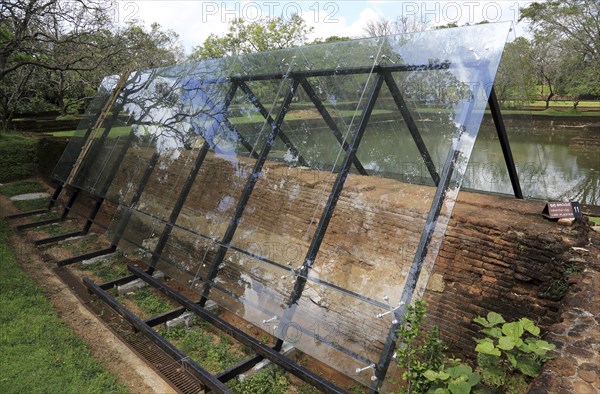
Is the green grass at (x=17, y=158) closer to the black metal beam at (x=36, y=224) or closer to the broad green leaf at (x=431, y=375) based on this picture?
the black metal beam at (x=36, y=224)

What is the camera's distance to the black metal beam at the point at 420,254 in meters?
2.41

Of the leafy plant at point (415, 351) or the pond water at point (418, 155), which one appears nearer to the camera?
the leafy plant at point (415, 351)

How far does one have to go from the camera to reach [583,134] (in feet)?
52.6

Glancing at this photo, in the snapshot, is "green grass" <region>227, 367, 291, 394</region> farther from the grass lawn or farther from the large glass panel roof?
the grass lawn

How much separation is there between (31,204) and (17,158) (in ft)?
8.61

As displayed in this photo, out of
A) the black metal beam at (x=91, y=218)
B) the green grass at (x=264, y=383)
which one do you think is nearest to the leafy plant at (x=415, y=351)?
the green grass at (x=264, y=383)

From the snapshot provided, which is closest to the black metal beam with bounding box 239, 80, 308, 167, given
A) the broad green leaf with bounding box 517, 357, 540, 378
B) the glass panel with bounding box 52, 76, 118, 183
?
the broad green leaf with bounding box 517, 357, 540, 378

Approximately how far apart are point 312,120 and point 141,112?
128 inches

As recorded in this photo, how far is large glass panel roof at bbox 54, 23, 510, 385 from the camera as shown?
276 cm

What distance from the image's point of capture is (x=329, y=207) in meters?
3.29

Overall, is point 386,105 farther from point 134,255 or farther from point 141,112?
point 141,112

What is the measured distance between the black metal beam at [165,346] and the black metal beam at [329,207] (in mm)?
622

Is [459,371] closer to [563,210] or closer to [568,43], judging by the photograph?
[563,210]

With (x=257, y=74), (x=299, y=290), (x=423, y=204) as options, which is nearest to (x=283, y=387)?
(x=299, y=290)
